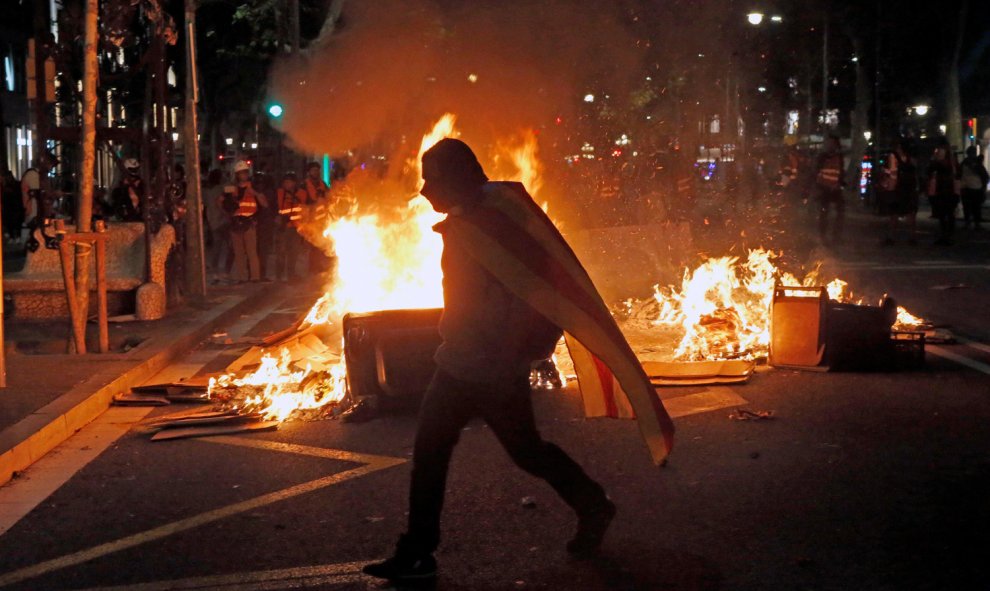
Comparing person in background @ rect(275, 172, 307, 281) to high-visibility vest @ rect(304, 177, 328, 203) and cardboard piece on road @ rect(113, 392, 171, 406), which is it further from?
cardboard piece on road @ rect(113, 392, 171, 406)

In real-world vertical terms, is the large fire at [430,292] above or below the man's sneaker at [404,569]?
above

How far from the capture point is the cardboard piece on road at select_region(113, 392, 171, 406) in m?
8.62

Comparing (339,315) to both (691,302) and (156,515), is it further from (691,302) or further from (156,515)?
(156,515)

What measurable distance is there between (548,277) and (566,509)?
1527 millimetres

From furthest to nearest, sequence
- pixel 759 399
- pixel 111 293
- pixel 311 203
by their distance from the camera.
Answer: pixel 311 203, pixel 111 293, pixel 759 399

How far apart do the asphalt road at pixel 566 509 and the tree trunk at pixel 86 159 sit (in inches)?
132

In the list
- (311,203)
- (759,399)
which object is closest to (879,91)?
(311,203)

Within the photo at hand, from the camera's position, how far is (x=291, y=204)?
61.2 ft

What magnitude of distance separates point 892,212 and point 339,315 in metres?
14.0

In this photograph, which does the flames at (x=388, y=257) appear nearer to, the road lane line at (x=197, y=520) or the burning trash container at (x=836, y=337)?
the road lane line at (x=197, y=520)

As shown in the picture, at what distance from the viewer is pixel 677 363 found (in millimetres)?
9477

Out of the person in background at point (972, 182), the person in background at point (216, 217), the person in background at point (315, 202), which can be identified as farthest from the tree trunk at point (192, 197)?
the person in background at point (972, 182)

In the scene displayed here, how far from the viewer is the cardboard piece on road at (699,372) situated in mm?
8914

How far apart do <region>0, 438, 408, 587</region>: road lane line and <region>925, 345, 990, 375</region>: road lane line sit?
5.03m
